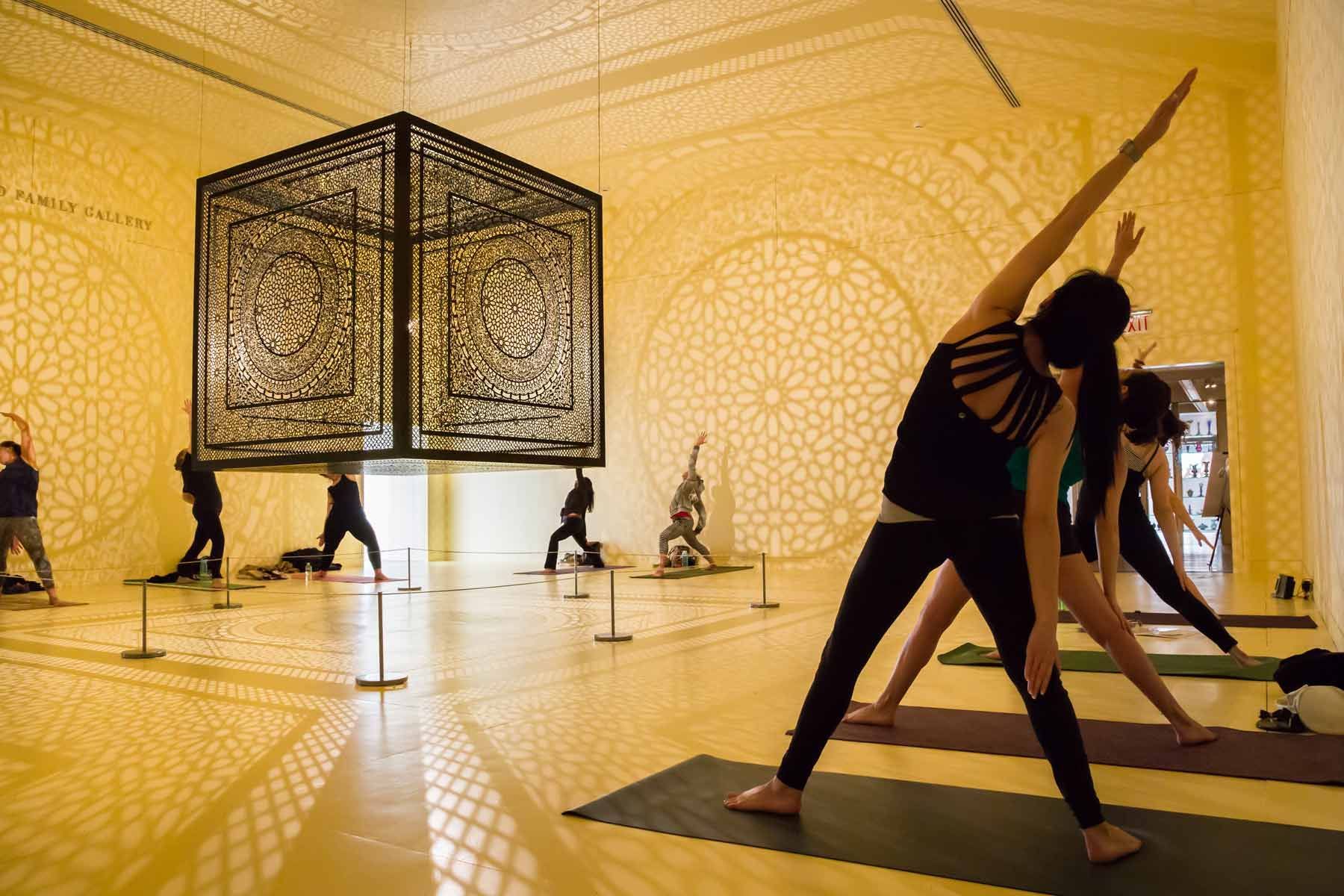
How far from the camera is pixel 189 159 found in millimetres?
10977

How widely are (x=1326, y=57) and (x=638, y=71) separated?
5.69 meters

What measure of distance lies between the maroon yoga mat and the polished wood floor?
0.27 ft

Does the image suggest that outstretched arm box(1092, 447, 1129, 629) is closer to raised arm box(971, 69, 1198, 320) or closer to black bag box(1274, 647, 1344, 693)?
black bag box(1274, 647, 1344, 693)

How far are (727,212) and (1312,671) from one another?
9324 mm

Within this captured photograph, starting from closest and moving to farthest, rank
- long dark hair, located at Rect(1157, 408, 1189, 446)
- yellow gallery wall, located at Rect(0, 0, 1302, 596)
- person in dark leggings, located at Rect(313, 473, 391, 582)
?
long dark hair, located at Rect(1157, 408, 1189, 446) → yellow gallery wall, located at Rect(0, 0, 1302, 596) → person in dark leggings, located at Rect(313, 473, 391, 582)

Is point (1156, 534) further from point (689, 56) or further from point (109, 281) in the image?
point (109, 281)

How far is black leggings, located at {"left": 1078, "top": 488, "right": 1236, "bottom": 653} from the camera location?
4.13m

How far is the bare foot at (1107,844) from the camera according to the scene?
198 centimetres

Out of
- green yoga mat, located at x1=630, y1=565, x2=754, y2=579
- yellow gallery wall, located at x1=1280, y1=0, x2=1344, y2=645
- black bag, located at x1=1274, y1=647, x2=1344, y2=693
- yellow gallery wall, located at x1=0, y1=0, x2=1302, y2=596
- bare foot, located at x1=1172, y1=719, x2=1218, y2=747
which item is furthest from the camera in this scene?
green yoga mat, located at x1=630, y1=565, x2=754, y2=579

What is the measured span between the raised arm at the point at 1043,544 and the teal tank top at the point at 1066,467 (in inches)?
27.3

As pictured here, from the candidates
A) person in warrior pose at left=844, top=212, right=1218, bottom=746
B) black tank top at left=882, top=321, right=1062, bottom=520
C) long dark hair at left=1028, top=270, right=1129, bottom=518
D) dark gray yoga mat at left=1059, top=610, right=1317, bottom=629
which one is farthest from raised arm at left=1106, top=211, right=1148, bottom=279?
dark gray yoga mat at left=1059, top=610, right=1317, bottom=629

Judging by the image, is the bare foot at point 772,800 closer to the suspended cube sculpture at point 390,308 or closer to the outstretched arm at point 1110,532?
the outstretched arm at point 1110,532

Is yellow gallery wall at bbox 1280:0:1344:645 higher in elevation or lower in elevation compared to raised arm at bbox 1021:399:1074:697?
higher

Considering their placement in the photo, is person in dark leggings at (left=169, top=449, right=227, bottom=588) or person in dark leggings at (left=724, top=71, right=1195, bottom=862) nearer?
person in dark leggings at (left=724, top=71, right=1195, bottom=862)
